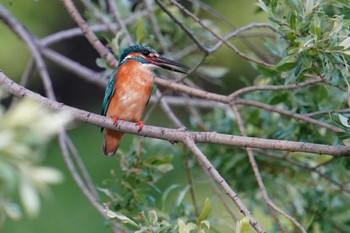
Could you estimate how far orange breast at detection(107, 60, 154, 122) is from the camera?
343 cm

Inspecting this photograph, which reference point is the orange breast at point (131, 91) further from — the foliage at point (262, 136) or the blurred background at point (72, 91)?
the blurred background at point (72, 91)

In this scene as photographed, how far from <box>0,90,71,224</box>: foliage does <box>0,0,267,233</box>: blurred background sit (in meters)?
3.96

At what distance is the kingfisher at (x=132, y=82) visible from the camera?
343 centimetres

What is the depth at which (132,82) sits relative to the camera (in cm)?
349

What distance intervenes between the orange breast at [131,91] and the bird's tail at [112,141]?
0.10 metres

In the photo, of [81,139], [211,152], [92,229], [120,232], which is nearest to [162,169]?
[120,232]

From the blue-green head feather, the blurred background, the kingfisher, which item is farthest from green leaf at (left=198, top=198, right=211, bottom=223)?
the blurred background

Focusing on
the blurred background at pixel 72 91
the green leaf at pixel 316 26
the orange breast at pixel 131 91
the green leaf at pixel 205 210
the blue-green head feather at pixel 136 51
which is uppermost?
the blurred background at pixel 72 91

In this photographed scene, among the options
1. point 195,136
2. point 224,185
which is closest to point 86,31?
point 195,136

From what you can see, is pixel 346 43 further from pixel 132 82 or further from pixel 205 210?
pixel 132 82

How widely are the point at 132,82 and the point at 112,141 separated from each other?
298mm

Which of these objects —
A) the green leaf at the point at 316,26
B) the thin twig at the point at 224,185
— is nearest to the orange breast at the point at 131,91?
the thin twig at the point at 224,185

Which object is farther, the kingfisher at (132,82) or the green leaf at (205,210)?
the kingfisher at (132,82)

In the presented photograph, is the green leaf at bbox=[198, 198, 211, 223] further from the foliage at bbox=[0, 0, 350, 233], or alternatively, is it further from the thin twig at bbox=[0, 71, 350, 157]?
the thin twig at bbox=[0, 71, 350, 157]
